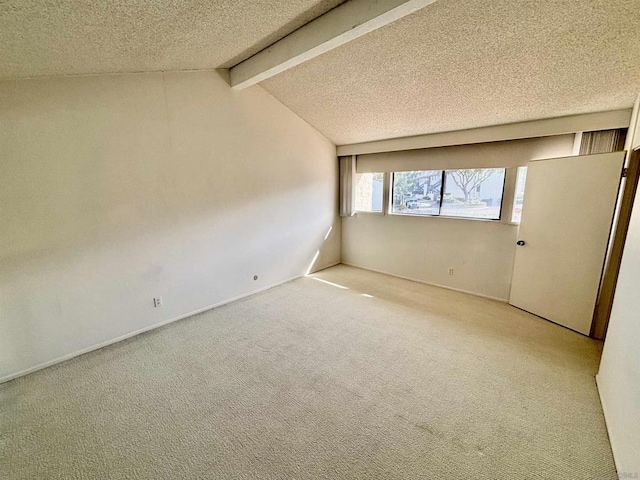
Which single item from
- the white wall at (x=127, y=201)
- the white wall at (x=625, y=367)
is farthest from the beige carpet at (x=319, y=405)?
the white wall at (x=127, y=201)

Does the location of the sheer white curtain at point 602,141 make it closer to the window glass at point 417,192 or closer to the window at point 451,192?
the window at point 451,192

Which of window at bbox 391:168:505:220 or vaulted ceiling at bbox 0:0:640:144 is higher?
vaulted ceiling at bbox 0:0:640:144

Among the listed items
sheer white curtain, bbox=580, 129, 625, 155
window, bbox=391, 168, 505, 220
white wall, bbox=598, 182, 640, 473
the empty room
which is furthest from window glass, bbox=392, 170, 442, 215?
white wall, bbox=598, 182, 640, 473

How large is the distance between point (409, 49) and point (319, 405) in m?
2.96

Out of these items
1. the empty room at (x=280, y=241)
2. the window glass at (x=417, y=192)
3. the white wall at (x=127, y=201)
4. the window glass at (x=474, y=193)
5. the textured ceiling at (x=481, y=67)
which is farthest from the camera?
the window glass at (x=417, y=192)

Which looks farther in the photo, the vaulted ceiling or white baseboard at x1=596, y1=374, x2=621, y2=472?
the vaulted ceiling

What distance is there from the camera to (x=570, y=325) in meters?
2.95

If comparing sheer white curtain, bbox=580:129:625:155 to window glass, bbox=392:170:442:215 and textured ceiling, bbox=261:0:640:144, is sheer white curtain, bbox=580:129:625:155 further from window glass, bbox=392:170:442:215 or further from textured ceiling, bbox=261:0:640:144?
window glass, bbox=392:170:442:215

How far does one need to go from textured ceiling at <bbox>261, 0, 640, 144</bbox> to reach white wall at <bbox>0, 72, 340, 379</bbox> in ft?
3.19

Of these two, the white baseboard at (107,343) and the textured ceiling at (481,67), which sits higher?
the textured ceiling at (481,67)

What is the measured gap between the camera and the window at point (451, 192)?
373 cm

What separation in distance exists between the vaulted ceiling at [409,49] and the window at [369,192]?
5.58ft

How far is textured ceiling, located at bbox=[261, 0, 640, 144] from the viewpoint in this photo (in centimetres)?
183

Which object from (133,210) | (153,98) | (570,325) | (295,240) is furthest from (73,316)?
(570,325)
